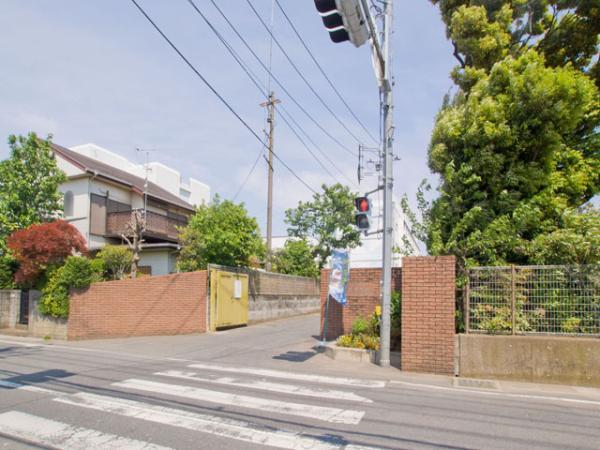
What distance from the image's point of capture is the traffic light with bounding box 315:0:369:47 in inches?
234

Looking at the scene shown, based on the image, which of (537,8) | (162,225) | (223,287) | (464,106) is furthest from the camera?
(162,225)

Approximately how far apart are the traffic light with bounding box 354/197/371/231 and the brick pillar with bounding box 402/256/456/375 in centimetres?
120

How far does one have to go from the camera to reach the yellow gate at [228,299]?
16517 millimetres

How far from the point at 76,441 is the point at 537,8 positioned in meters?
14.9

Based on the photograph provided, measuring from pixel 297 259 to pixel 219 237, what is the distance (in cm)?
1035

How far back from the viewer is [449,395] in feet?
24.5

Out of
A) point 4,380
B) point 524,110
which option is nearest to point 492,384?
point 524,110

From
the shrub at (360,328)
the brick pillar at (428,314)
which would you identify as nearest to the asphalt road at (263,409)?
the brick pillar at (428,314)

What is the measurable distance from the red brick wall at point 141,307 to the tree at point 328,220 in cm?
1197

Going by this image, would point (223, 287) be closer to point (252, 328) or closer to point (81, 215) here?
point (252, 328)

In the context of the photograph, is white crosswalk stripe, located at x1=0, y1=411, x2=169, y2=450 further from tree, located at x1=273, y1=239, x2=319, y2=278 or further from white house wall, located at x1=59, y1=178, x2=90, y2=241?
tree, located at x1=273, y1=239, x2=319, y2=278

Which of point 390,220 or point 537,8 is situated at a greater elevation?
point 537,8

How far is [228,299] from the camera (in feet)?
56.7

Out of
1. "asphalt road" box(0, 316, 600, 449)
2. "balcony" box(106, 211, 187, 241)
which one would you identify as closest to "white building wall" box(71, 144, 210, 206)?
"balcony" box(106, 211, 187, 241)
